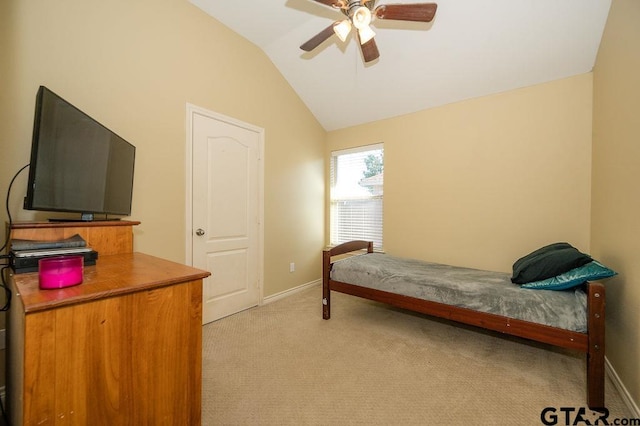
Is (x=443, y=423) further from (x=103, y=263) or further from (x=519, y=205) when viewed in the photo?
(x=519, y=205)

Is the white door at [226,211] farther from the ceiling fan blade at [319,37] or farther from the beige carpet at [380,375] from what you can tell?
the ceiling fan blade at [319,37]

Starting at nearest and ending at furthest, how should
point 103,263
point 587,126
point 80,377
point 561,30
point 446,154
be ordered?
point 80,377 < point 103,263 < point 561,30 < point 587,126 < point 446,154

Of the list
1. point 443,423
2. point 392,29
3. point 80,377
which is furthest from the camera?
point 392,29

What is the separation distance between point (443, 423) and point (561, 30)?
3.00m

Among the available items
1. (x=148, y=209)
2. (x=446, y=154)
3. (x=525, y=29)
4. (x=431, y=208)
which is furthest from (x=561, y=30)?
(x=148, y=209)

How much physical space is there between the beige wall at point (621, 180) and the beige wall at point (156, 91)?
117 inches

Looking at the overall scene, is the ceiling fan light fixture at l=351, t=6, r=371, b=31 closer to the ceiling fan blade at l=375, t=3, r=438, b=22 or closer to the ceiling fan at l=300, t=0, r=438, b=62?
the ceiling fan at l=300, t=0, r=438, b=62

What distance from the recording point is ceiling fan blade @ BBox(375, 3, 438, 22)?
5.49 feet

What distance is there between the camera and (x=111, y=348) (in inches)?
34.8

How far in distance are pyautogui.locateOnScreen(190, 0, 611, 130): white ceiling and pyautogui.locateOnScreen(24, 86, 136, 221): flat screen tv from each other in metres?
1.84

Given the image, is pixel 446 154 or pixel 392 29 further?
pixel 446 154

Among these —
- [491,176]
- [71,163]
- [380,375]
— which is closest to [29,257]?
[71,163]

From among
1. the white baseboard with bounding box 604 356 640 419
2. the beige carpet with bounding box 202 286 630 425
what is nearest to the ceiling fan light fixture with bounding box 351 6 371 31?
the beige carpet with bounding box 202 286 630 425

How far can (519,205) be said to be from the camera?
2.65 metres
